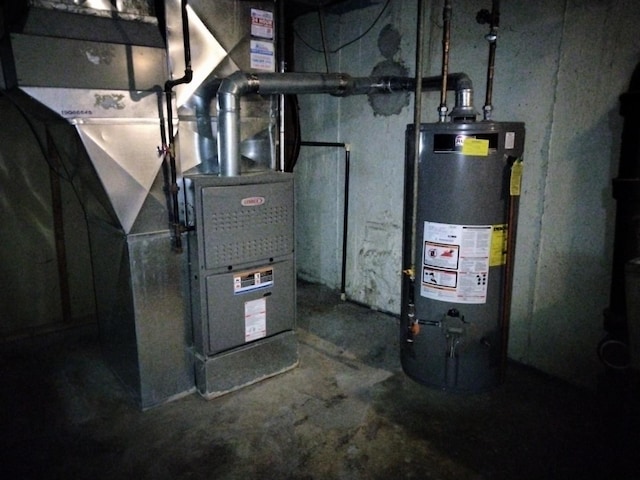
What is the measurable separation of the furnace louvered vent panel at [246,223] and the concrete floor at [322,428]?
0.74 meters

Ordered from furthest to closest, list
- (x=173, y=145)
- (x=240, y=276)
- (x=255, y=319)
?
(x=255, y=319) < (x=240, y=276) < (x=173, y=145)

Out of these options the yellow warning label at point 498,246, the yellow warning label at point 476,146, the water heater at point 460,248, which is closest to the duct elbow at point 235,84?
the water heater at point 460,248

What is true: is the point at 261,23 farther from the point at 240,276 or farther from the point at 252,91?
the point at 240,276

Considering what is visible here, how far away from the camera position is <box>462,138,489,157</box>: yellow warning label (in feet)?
6.82

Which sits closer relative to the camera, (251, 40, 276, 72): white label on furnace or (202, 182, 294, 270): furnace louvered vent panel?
(202, 182, 294, 270): furnace louvered vent panel

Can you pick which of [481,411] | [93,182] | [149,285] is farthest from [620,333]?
[93,182]

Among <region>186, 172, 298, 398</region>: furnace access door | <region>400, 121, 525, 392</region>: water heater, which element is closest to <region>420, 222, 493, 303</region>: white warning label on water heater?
<region>400, 121, 525, 392</region>: water heater

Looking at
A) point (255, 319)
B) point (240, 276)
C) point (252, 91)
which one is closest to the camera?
point (252, 91)

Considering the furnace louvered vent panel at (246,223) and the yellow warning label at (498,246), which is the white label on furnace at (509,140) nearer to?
the yellow warning label at (498,246)

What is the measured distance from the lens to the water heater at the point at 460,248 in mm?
2117

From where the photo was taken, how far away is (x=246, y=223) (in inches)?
88.6

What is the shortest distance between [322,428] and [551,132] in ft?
6.14

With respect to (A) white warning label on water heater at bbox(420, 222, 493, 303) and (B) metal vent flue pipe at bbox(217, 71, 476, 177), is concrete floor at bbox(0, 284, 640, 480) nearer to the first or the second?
(A) white warning label on water heater at bbox(420, 222, 493, 303)

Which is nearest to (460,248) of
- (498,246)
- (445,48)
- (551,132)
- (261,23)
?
(498,246)
